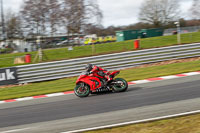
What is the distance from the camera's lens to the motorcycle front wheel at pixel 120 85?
9414mm

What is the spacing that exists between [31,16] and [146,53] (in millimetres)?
28365

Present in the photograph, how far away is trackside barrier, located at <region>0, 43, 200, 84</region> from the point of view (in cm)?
1438

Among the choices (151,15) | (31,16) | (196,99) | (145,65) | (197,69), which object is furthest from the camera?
(151,15)

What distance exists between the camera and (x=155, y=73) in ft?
41.7

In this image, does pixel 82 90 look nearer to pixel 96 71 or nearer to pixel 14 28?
pixel 96 71

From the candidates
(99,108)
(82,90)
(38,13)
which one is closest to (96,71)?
(82,90)

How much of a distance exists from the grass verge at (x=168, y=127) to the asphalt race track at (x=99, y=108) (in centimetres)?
52

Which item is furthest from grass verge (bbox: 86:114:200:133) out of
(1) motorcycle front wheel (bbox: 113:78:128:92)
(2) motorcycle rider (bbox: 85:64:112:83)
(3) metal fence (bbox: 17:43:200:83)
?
(3) metal fence (bbox: 17:43:200:83)

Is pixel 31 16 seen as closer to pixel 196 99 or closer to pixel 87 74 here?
pixel 87 74

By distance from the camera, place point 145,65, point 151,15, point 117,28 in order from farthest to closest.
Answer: point 117,28 < point 151,15 < point 145,65

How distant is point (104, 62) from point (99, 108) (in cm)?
760

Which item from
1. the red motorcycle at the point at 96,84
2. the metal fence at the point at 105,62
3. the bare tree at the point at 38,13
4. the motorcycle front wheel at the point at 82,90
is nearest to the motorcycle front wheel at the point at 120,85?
the red motorcycle at the point at 96,84

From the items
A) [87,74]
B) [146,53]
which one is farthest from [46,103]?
[146,53]

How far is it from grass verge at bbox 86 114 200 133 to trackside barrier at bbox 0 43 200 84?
9.37 meters
